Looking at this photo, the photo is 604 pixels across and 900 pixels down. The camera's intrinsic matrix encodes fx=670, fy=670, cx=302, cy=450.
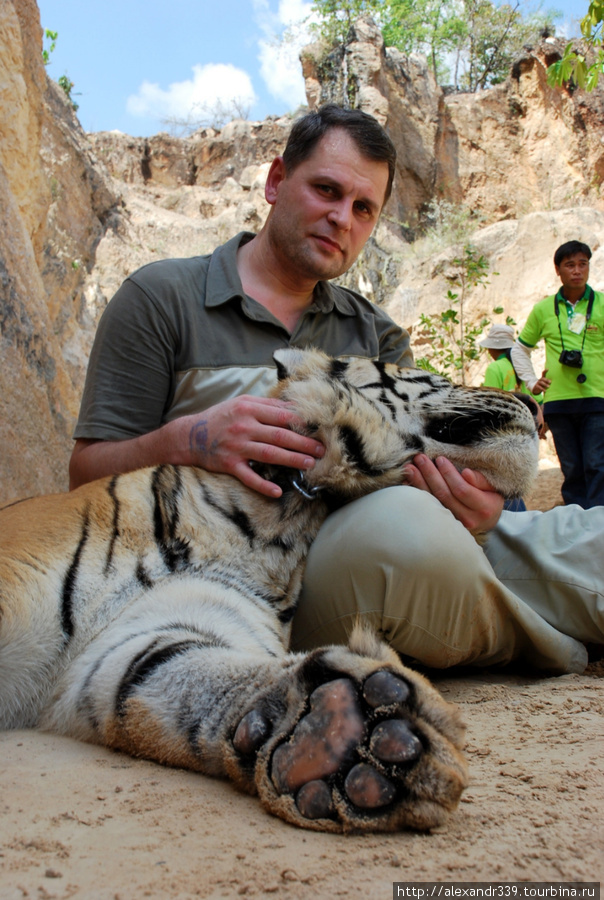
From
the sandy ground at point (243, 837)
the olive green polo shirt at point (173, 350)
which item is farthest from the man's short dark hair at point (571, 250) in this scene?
the sandy ground at point (243, 837)

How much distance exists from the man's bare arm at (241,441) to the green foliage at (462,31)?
Answer: 742 inches

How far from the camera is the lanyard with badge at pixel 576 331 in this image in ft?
17.6

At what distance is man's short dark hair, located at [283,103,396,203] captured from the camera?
8.45ft

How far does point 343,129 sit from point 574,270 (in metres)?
3.54

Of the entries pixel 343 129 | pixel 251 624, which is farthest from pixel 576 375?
pixel 251 624

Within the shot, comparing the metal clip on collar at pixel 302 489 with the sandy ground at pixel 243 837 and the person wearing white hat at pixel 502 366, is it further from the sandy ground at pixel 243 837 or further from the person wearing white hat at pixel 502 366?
the person wearing white hat at pixel 502 366

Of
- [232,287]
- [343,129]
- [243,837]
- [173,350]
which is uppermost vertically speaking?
[343,129]

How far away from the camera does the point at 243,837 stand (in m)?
0.89

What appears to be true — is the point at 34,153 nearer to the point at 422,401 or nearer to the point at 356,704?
the point at 422,401

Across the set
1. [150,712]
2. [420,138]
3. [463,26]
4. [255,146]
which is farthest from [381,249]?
[150,712]

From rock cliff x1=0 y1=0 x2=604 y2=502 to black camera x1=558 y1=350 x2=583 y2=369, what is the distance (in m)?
3.77

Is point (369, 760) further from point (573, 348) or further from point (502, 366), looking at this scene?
point (502, 366)

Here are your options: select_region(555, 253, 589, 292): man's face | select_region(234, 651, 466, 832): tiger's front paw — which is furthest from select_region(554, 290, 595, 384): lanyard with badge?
select_region(234, 651, 466, 832): tiger's front paw

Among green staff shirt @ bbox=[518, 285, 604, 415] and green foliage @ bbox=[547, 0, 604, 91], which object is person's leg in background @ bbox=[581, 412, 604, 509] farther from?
green foliage @ bbox=[547, 0, 604, 91]
